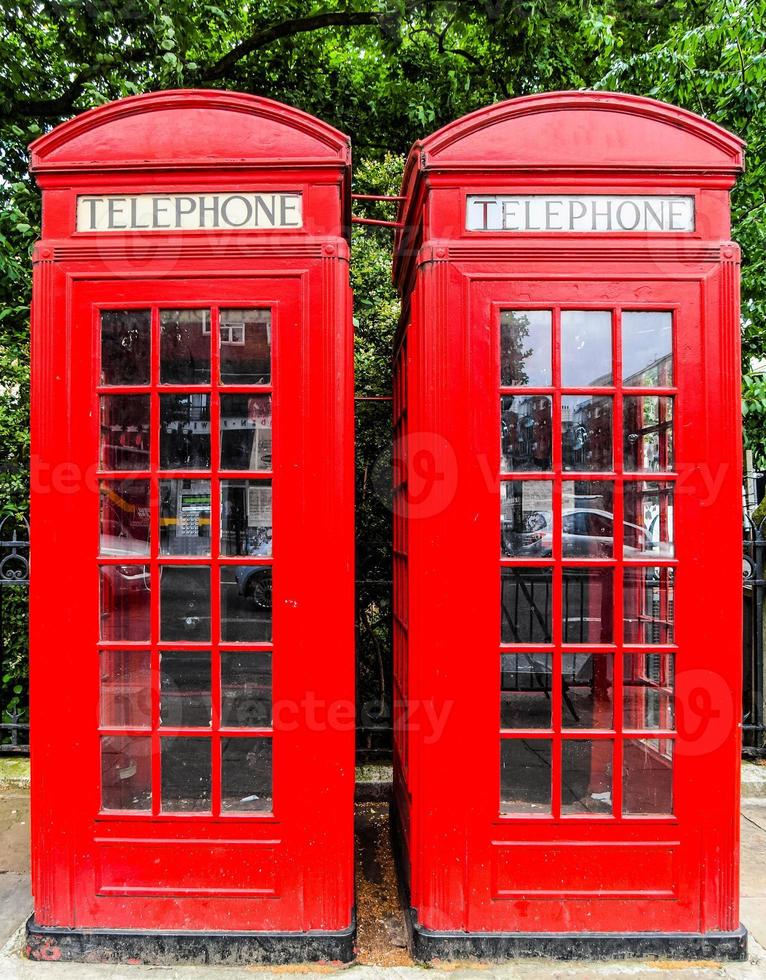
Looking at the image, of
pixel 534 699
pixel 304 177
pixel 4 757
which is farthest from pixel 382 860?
pixel 304 177

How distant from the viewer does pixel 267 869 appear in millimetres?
2518

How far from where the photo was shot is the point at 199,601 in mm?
2576

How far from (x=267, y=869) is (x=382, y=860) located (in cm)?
101

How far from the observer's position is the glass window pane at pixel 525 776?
8.34 ft

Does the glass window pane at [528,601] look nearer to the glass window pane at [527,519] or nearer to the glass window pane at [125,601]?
the glass window pane at [527,519]

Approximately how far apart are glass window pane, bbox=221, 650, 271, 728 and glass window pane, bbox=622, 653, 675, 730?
1.43m

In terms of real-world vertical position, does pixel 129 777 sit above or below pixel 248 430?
below

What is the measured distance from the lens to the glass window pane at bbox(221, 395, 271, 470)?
2.56m

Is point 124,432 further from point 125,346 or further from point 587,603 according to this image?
point 587,603

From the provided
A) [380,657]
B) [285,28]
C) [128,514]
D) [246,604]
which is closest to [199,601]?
[246,604]

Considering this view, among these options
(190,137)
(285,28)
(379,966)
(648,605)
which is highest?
(285,28)

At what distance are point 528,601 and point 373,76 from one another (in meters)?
4.67

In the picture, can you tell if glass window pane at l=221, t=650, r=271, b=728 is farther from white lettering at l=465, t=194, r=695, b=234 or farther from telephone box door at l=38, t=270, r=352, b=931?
white lettering at l=465, t=194, r=695, b=234

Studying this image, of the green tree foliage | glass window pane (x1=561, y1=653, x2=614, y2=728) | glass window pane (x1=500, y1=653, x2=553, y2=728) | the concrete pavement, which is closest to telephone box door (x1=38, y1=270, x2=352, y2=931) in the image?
the concrete pavement
